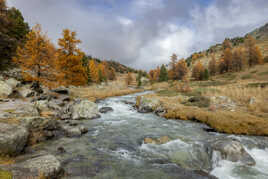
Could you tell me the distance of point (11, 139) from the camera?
16.8 ft

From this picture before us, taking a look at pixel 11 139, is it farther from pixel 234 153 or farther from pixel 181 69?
pixel 181 69

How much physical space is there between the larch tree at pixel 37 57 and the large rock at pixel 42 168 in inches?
635

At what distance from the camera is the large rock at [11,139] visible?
4.86 meters

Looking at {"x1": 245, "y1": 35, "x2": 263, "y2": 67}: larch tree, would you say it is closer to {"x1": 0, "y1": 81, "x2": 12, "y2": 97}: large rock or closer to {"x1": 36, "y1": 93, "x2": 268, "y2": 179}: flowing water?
{"x1": 36, "y1": 93, "x2": 268, "y2": 179}: flowing water

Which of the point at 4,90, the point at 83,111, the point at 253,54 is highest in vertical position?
the point at 253,54

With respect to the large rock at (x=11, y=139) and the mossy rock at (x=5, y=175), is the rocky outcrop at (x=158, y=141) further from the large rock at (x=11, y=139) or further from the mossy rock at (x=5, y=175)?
the large rock at (x=11, y=139)

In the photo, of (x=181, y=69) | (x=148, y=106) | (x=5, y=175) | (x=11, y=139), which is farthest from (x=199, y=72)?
(x=5, y=175)

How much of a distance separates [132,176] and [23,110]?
369 inches

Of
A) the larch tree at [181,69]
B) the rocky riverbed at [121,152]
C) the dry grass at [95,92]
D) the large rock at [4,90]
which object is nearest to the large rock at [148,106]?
the rocky riverbed at [121,152]

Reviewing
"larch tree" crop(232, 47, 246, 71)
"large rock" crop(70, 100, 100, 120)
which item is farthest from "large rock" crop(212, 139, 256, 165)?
"larch tree" crop(232, 47, 246, 71)

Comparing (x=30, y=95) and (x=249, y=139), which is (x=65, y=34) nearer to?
(x=30, y=95)

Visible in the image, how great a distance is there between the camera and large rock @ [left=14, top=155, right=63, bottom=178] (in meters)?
3.74

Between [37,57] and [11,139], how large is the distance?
15520 millimetres

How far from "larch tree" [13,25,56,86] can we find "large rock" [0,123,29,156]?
1359 cm
